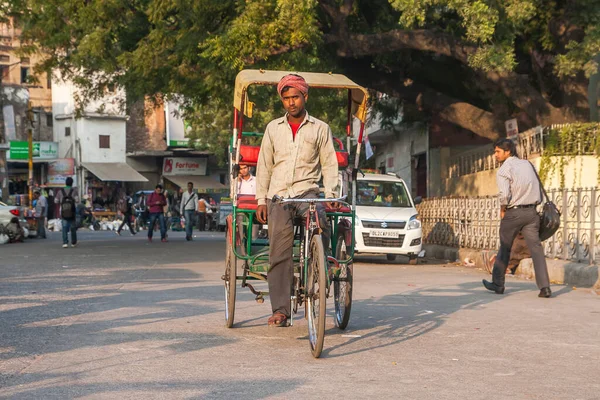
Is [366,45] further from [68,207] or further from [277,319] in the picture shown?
[277,319]

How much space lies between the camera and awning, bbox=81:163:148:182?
60.3 metres

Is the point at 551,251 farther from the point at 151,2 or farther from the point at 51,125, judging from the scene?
the point at 51,125

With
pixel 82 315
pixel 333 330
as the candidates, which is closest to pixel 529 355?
pixel 333 330

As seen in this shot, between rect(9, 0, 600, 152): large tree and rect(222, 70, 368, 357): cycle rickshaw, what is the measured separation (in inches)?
286

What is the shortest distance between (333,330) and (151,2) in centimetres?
1334

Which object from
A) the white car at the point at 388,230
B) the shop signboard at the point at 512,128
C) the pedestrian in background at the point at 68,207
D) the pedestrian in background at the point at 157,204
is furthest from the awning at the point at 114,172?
the shop signboard at the point at 512,128

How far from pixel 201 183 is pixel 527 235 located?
53799 mm

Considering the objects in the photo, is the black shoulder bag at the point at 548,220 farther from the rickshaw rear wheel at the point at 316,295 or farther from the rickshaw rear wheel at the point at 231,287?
the rickshaw rear wheel at the point at 316,295

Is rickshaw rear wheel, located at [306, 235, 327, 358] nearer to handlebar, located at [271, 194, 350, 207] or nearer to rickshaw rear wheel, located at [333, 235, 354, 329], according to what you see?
handlebar, located at [271, 194, 350, 207]

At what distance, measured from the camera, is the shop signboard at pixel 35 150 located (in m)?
58.5

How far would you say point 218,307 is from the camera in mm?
10406

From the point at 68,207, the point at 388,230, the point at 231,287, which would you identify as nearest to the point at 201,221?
the point at 68,207

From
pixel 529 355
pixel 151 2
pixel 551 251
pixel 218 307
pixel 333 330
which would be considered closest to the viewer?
pixel 529 355

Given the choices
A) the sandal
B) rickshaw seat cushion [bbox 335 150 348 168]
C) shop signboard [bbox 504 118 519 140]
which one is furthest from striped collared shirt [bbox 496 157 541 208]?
shop signboard [bbox 504 118 519 140]
